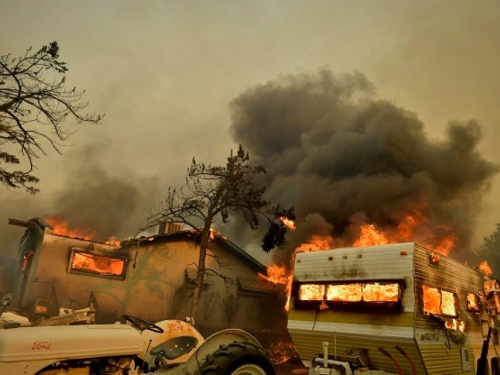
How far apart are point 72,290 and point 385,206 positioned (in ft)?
56.5

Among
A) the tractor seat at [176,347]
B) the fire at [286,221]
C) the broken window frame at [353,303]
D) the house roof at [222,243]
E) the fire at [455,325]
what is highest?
the fire at [286,221]

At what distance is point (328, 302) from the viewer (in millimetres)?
8445

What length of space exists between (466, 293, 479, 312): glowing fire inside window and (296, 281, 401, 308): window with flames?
3.14m

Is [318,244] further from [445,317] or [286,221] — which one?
[445,317]

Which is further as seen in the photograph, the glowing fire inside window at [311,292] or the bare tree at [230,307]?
the bare tree at [230,307]

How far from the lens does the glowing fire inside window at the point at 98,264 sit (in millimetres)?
19062

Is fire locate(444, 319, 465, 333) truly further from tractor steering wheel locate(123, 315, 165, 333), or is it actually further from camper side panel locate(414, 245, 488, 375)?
tractor steering wheel locate(123, 315, 165, 333)

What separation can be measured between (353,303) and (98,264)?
15.6m

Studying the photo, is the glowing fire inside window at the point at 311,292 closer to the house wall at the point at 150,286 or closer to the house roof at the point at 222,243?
the house wall at the point at 150,286

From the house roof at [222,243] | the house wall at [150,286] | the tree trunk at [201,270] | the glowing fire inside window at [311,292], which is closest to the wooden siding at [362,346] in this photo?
the glowing fire inside window at [311,292]

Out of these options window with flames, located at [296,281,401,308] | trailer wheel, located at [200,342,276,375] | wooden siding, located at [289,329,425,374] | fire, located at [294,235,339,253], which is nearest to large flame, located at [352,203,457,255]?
fire, located at [294,235,339,253]

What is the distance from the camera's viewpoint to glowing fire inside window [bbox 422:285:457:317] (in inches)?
299

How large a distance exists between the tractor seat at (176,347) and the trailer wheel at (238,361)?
108 centimetres

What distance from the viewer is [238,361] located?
4.55 meters
